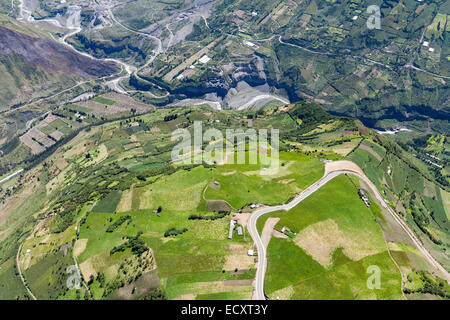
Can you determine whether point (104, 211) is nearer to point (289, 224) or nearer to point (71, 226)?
point (71, 226)

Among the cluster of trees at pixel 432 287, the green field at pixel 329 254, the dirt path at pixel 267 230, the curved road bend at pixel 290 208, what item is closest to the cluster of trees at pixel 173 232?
the curved road bend at pixel 290 208

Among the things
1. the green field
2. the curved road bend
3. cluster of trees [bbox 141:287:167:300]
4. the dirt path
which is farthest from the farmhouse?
cluster of trees [bbox 141:287:167:300]

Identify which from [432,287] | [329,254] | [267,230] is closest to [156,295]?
[267,230]

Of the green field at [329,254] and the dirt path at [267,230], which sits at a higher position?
the dirt path at [267,230]

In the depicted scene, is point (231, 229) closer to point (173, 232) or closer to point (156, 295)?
point (173, 232)

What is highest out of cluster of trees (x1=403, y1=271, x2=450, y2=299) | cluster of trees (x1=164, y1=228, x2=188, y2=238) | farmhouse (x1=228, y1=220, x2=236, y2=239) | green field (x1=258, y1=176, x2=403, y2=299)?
farmhouse (x1=228, y1=220, x2=236, y2=239)

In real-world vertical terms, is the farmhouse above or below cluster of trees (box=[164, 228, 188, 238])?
above

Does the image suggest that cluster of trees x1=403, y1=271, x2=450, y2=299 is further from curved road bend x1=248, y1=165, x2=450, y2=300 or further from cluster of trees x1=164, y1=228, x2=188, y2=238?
cluster of trees x1=164, y1=228, x2=188, y2=238

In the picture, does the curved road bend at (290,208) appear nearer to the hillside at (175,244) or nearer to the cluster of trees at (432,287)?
the hillside at (175,244)

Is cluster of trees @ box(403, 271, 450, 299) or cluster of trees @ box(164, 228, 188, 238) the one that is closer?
cluster of trees @ box(403, 271, 450, 299)

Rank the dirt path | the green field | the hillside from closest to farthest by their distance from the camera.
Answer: the green field → the hillside → the dirt path
